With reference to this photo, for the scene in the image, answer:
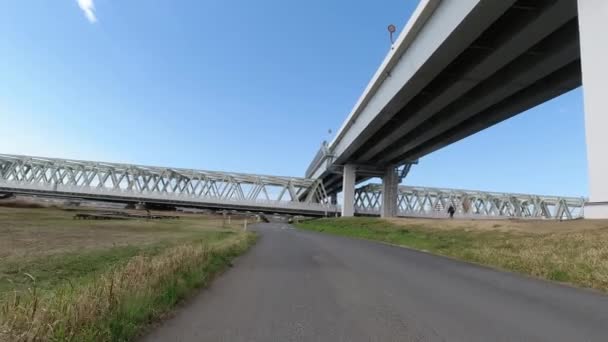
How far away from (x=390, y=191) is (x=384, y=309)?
5896 centimetres

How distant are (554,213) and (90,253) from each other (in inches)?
5113

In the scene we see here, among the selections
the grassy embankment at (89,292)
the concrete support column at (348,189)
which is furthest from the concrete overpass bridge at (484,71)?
the grassy embankment at (89,292)

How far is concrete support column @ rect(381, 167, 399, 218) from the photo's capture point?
208ft

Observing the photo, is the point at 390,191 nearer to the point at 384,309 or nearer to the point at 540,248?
the point at 540,248

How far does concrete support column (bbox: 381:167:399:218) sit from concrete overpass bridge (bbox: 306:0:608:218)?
1545 centimetres

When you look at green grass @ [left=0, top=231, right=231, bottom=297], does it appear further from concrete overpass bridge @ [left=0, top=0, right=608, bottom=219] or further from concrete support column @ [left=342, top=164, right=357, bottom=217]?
concrete support column @ [left=342, top=164, right=357, bottom=217]

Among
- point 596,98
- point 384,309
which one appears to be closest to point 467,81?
point 596,98

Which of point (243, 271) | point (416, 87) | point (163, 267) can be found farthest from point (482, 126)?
point (163, 267)

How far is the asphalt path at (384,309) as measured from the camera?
4738 millimetres

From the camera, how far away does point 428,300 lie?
22.1ft

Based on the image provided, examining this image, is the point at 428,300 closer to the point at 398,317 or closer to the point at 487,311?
the point at 487,311

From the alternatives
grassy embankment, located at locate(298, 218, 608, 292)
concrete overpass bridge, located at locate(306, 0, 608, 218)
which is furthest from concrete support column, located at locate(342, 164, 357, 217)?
grassy embankment, located at locate(298, 218, 608, 292)

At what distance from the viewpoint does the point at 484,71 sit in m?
26.8

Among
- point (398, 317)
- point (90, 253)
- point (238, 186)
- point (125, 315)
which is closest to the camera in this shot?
point (125, 315)
